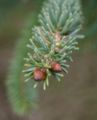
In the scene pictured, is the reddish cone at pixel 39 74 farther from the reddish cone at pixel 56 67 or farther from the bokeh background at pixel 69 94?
the bokeh background at pixel 69 94

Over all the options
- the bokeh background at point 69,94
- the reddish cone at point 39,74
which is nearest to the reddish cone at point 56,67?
the reddish cone at point 39,74

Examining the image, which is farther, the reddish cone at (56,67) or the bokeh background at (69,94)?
the bokeh background at (69,94)

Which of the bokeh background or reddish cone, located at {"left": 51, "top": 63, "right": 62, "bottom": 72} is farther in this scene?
the bokeh background

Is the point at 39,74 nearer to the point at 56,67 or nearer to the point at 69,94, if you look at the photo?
the point at 56,67

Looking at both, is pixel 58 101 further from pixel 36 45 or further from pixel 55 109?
pixel 36 45

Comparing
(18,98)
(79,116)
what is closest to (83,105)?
(79,116)

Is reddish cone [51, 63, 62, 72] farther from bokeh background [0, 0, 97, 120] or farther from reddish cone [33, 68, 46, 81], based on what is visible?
bokeh background [0, 0, 97, 120]

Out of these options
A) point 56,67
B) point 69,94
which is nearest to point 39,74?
point 56,67

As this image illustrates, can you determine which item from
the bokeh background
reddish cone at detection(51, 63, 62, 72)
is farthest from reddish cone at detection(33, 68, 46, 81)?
the bokeh background

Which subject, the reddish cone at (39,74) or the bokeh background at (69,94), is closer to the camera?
the reddish cone at (39,74)
